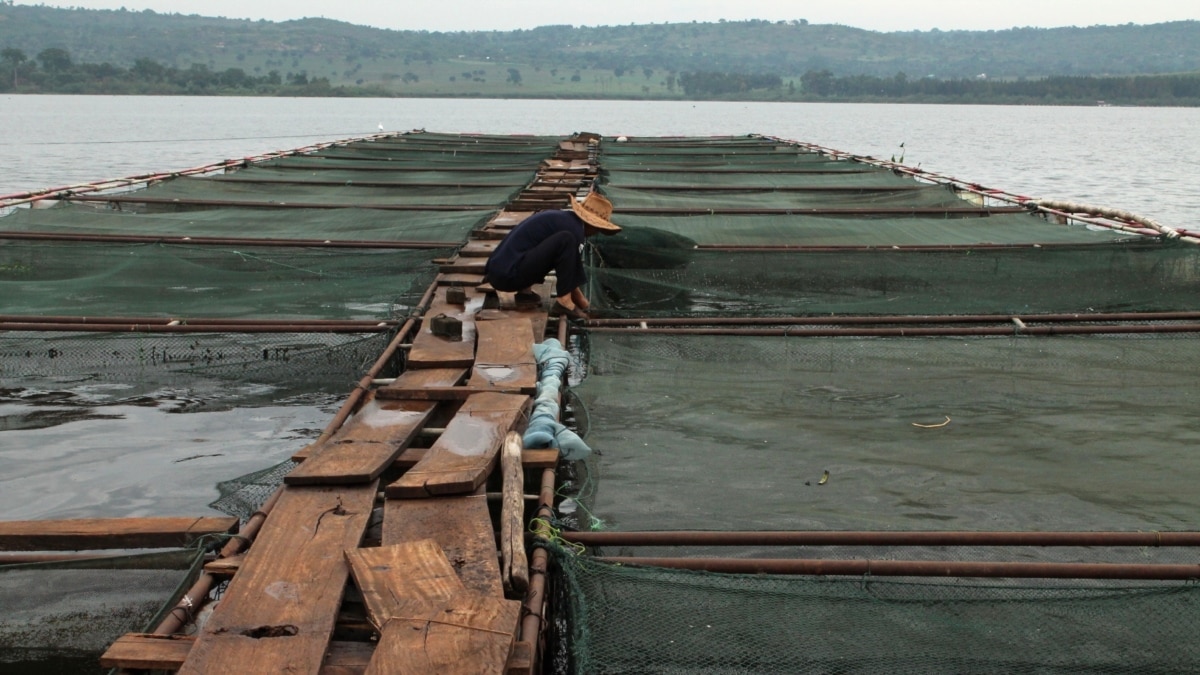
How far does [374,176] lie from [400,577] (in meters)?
15.0

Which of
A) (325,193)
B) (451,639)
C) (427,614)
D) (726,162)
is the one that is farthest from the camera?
(726,162)

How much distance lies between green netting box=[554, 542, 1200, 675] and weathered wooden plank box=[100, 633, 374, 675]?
77cm

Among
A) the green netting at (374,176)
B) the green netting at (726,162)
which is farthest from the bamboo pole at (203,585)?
the green netting at (726,162)

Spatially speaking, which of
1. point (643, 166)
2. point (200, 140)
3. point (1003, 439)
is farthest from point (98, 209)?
point (200, 140)

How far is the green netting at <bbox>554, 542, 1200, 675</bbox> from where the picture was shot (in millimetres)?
4074

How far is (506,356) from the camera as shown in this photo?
743cm

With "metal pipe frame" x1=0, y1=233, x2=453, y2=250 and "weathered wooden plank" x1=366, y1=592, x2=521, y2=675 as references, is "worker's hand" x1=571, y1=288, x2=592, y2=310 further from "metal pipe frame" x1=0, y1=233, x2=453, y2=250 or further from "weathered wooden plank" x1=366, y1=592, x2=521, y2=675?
"weathered wooden plank" x1=366, y1=592, x2=521, y2=675

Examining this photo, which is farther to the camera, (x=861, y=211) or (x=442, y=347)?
(x=861, y=211)

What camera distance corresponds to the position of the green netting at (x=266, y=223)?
11977 millimetres

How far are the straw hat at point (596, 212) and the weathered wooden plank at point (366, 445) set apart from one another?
2.96 meters

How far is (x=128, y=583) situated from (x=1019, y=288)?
790 centimetres

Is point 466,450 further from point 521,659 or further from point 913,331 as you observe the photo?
point 913,331

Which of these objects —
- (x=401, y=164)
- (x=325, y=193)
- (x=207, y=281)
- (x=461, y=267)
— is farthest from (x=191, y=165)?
(x=461, y=267)

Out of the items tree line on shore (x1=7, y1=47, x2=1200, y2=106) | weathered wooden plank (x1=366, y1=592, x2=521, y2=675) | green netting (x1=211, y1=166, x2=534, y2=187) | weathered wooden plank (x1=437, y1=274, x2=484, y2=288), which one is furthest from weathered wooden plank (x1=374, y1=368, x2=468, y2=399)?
tree line on shore (x1=7, y1=47, x2=1200, y2=106)
